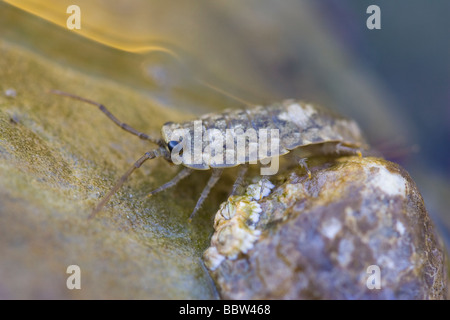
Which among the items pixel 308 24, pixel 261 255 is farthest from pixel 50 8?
pixel 261 255

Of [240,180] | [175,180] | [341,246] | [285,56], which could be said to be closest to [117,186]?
[175,180]

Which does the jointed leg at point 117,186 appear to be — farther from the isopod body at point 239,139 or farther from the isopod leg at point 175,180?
the isopod leg at point 175,180

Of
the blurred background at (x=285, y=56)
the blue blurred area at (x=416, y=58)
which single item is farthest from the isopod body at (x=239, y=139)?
the blue blurred area at (x=416, y=58)

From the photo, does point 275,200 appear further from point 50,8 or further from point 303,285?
point 50,8

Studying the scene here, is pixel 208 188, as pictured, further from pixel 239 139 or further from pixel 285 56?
pixel 285 56

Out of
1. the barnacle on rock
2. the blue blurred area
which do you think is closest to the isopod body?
the barnacle on rock

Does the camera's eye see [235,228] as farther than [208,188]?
No
